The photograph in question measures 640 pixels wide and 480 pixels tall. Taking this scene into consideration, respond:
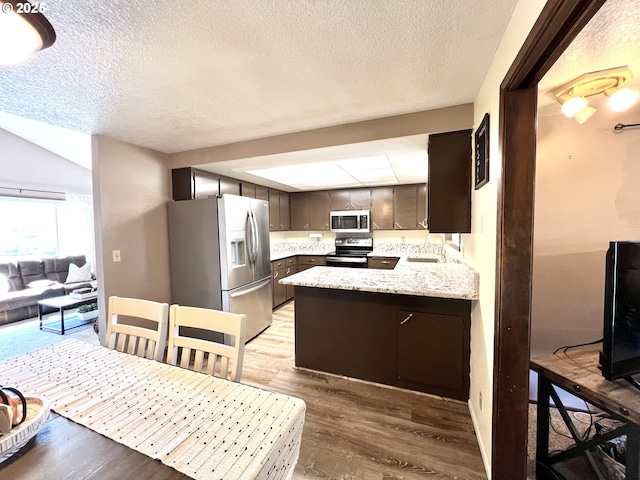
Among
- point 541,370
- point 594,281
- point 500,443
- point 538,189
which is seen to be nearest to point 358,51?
point 538,189

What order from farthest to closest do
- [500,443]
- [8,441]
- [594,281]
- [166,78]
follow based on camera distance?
[594,281]
[166,78]
[500,443]
[8,441]

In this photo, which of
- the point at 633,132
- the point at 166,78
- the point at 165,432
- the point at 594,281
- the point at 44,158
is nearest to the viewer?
the point at 165,432

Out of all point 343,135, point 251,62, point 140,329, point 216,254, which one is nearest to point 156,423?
point 140,329

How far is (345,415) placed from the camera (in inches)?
70.5

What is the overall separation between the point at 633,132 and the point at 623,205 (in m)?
0.49

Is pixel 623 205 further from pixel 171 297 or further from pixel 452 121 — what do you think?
pixel 171 297

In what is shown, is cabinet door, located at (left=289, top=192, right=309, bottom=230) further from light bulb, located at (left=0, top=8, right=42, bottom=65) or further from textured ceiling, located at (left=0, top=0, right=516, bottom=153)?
light bulb, located at (left=0, top=8, right=42, bottom=65)

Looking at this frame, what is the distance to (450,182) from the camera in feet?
6.42

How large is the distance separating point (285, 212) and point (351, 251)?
1.54 m

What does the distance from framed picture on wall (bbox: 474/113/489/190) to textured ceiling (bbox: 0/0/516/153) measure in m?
0.30

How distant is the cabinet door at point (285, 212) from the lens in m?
4.90

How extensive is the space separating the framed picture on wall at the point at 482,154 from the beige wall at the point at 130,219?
3.10 meters

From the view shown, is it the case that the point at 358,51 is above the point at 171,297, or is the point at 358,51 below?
above

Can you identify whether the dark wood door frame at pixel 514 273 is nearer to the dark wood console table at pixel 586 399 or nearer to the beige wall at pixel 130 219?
the dark wood console table at pixel 586 399
